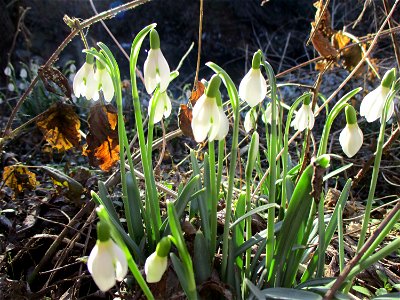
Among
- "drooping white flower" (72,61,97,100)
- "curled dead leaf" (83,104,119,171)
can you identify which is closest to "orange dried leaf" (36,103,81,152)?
"curled dead leaf" (83,104,119,171)

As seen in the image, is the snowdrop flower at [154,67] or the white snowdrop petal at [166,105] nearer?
the snowdrop flower at [154,67]

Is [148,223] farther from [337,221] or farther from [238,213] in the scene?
[337,221]

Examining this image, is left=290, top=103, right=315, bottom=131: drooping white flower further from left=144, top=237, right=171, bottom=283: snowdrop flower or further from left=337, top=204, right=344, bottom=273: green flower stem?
left=144, top=237, right=171, bottom=283: snowdrop flower

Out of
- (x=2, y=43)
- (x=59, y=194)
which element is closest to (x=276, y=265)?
(x=59, y=194)

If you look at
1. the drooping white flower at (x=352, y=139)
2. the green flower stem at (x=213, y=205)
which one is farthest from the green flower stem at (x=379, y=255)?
the green flower stem at (x=213, y=205)

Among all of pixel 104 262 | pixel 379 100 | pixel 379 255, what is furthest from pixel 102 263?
pixel 379 100

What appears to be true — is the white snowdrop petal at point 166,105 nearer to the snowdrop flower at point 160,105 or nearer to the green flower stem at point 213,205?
the snowdrop flower at point 160,105
